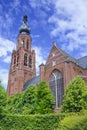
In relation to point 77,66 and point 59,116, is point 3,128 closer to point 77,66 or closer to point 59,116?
point 59,116

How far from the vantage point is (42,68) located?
5253cm

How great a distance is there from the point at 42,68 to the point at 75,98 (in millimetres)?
18518

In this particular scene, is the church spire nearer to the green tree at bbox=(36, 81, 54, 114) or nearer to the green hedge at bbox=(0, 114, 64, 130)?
the green tree at bbox=(36, 81, 54, 114)

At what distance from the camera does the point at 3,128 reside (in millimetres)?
27438

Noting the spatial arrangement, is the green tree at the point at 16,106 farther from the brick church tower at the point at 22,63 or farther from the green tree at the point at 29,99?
the brick church tower at the point at 22,63

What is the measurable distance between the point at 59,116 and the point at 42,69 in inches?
928

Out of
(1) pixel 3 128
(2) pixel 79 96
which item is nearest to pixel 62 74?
(2) pixel 79 96

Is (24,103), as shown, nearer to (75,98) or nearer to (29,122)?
(75,98)

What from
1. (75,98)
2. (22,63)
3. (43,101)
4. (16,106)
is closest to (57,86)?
(16,106)

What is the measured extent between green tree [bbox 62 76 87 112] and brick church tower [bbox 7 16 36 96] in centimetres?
3490

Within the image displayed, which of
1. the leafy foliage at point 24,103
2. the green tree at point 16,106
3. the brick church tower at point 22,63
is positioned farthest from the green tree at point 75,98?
the brick church tower at point 22,63

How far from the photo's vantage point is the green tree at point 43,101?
3781 centimetres

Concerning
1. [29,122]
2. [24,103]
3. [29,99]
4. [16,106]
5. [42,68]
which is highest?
[42,68]

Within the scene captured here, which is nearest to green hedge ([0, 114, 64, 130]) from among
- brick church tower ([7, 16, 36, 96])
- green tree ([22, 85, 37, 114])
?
green tree ([22, 85, 37, 114])
